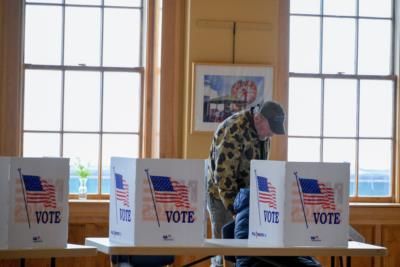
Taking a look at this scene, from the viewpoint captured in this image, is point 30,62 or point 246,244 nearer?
point 246,244

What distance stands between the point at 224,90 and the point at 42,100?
1.42 metres

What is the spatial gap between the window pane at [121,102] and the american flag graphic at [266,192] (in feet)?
9.09

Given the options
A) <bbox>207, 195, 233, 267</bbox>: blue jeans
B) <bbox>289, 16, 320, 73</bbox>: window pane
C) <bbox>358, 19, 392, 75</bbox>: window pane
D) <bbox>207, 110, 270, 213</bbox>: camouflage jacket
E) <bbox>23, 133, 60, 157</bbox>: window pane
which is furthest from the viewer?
<bbox>358, 19, 392, 75</bbox>: window pane

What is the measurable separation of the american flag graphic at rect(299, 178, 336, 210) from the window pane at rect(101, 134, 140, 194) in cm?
290

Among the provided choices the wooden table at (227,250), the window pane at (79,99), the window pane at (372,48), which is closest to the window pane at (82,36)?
the window pane at (79,99)

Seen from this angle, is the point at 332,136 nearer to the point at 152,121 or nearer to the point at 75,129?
the point at 152,121

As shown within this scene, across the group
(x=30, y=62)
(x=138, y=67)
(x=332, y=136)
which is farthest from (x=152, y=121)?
(x=332, y=136)

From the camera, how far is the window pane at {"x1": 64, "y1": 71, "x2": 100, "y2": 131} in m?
6.94

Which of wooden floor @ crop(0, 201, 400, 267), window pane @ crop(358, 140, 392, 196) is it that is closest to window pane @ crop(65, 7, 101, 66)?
wooden floor @ crop(0, 201, 400, 267)

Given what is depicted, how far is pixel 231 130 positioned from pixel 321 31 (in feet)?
6.88

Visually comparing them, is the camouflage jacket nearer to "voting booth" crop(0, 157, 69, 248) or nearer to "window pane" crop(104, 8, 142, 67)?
"voting booth" crop(0, 157, 69, 248)

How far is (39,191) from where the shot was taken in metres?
4.15

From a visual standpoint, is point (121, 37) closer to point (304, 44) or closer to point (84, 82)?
point (84, 82)

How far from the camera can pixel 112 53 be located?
7004mm
